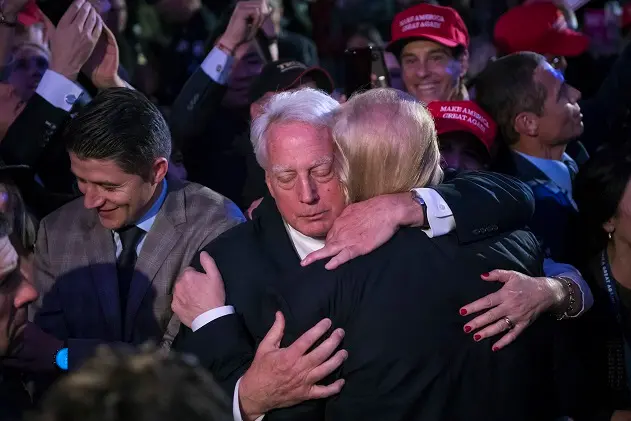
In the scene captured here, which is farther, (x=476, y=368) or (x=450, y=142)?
(x=450, y=142)

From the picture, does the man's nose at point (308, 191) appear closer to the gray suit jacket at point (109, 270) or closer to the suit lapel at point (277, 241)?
the suit lapel at point (277, 241)

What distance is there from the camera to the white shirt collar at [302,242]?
308 centimetres

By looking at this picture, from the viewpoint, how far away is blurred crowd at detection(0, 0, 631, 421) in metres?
2.48

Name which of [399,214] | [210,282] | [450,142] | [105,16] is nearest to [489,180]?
[399,214]

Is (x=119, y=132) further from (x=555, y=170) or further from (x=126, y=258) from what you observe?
(x=555, y=170)

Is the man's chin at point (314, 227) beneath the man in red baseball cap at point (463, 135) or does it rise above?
beneath

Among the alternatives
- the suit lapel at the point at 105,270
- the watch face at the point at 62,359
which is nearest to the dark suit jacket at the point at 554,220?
the suit lapel at the point at 105,270

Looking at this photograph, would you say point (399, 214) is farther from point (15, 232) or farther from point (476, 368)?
point (15, 232)

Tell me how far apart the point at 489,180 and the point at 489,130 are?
1.34 metres

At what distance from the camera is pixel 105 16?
5234 mm

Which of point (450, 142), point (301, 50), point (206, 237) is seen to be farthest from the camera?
point (301, 50)

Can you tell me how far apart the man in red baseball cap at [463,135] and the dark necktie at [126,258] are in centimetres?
135

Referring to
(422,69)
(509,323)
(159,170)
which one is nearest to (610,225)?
(422,69)

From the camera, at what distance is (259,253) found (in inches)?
119
